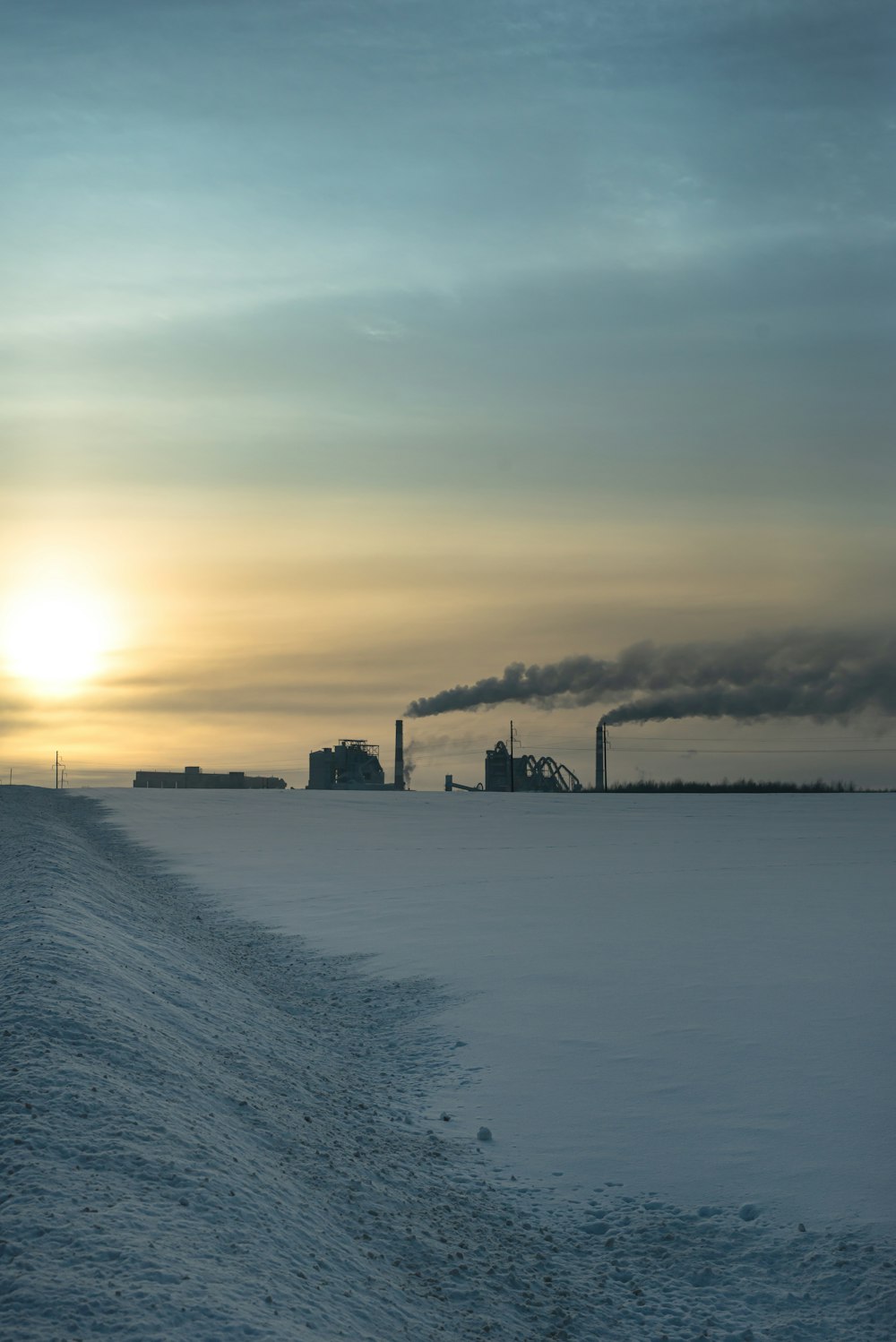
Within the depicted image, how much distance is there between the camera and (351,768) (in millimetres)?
91938

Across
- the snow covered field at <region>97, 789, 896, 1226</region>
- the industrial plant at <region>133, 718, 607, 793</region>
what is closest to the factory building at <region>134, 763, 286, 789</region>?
the industrial plant at <region>133, 718, 607, 793</region>

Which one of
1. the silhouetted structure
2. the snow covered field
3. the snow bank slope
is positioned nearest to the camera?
the snow bank slope

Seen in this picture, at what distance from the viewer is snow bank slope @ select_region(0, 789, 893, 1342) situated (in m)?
4.07

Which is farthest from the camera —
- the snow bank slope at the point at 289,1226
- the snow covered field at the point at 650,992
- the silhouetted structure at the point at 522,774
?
the silhouetted structure at the point at 522,774

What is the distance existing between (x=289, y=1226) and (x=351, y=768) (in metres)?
87.5

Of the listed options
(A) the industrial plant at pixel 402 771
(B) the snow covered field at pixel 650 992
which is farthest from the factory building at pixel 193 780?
(B) the snow covered field at pixel 650 992

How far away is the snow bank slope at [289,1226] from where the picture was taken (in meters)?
4.07

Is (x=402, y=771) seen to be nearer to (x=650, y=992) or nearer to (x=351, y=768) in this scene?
(x=351, y=768)

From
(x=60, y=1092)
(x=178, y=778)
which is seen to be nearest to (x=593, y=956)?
(x=60, y=1092)

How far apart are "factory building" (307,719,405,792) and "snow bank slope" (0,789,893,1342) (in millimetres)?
83454

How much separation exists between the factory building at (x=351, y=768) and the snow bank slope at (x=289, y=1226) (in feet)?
274

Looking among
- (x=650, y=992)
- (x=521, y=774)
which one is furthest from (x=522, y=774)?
(x=650, y=992)

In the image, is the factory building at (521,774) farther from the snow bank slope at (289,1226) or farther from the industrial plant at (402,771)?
the snow bank slope at (289,1226)

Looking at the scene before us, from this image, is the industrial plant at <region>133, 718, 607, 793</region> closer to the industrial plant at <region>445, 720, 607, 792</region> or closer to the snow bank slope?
the industrial plant at <region>445, 720, 607, 792</region>
